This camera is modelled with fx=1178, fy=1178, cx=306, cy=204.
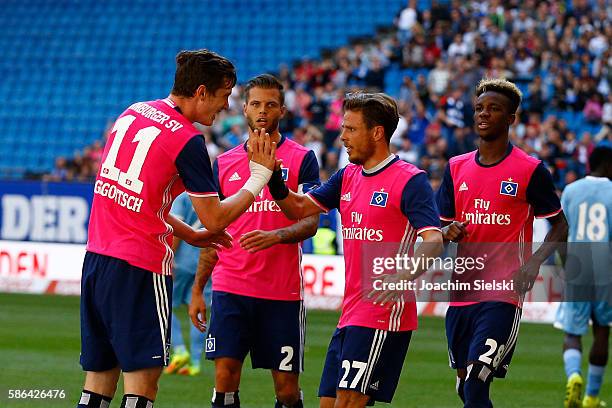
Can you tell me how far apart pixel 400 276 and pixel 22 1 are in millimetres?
29159

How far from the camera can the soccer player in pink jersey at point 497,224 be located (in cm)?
777

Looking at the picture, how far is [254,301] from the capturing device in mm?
8180

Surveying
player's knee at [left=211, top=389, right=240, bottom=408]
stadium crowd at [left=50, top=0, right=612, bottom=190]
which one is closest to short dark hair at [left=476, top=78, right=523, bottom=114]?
player's knee at [left=211, top=389, right=240, bottom=408]

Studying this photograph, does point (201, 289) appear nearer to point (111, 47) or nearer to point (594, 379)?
point (594, 379)

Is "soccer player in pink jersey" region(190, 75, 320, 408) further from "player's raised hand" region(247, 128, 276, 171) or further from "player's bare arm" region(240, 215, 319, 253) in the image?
"player's raised hand" region(247, 128, 276, 171)

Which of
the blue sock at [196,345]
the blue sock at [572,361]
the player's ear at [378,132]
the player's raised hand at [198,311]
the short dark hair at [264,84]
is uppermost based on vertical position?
the short dark hair at [264,84]

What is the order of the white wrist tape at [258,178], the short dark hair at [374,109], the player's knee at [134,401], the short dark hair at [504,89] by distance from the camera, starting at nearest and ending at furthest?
the player's knee at [134,401] < the white wrist tape at [258,178] < the short dark hair at [374,109] < the short dark hair at [504,89]

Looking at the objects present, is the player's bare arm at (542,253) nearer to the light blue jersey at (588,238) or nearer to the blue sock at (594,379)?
the blue sock at (594,379)

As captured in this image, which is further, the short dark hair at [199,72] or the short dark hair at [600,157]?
the short dark hair at [600,157]

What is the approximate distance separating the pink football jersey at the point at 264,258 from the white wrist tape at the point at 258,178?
51.3 inches

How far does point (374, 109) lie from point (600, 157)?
4709mm

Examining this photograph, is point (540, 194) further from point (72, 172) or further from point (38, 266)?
point (72, 172)

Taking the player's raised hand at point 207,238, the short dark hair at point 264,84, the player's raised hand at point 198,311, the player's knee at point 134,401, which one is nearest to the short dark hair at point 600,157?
the short dark hair at point 264,84

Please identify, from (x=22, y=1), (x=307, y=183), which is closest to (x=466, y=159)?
(x=307, y=183)
